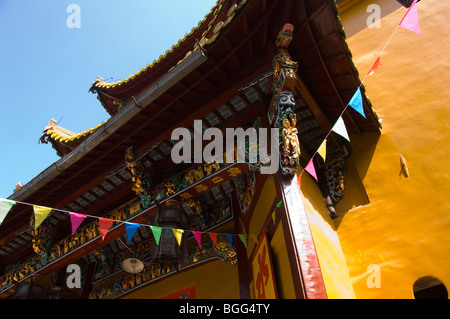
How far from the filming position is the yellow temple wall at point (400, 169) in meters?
4.39

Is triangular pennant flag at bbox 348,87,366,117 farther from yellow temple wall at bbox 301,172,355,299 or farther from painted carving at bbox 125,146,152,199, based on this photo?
painted carving at bbox 125,146,152,199

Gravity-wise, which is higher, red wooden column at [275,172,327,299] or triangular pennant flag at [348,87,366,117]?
triangular pennant flag at [348,87,366,117]

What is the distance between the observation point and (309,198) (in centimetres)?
475

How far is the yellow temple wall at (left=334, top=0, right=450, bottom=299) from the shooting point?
439cm

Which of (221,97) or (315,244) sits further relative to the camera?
(221,97)

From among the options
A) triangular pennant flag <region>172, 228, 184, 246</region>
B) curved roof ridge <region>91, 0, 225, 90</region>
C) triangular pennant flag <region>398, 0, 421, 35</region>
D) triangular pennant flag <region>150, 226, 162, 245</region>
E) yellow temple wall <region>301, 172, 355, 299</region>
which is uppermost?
curved roof ridge <region>91, 0, 225, 90</region>

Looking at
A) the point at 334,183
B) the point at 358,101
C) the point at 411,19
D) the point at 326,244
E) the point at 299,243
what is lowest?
the point at 326,244

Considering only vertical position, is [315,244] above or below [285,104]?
below

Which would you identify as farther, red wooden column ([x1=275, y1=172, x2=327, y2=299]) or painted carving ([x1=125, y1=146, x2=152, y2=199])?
painted carving ([x1=125, y1=146, x2=152, y2=199])

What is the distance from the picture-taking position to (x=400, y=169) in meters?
5.14

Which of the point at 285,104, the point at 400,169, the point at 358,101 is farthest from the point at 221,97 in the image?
→ the point at 400,169

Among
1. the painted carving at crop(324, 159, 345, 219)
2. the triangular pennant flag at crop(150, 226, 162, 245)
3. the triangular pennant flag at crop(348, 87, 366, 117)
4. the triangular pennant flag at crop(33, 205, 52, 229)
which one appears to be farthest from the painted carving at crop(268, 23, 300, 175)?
the triangular pennant flag at crop(33, 205, 52, 229)

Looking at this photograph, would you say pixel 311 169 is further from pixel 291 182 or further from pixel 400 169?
pixel 400 169

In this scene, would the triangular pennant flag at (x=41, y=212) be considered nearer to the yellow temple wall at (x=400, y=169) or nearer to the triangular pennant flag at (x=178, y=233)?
the triangular pennant flag at (x=178, y=233)
